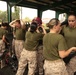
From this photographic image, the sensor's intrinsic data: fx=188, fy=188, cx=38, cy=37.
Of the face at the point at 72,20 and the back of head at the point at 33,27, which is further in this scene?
the back of head at the point at 33,27

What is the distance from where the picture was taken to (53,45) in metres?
2.79

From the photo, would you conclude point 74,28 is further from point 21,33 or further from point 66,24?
point 21,33

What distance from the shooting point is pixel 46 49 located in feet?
9.53

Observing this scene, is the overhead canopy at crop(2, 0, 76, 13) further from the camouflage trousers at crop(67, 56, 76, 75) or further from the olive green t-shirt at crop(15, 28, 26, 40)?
the camouflage trousers at crop(67, 56, 76, 75)

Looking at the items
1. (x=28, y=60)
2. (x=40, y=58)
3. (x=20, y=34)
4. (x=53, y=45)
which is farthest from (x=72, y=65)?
(x=20, y=34)

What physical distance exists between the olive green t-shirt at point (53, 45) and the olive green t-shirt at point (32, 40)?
110 cm

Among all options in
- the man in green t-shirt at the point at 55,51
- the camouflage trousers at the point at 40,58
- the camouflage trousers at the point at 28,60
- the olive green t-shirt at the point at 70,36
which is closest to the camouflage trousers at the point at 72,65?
the olive green t-shirt at the point at 70,36

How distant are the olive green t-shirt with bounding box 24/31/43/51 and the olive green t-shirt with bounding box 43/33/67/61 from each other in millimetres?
1105

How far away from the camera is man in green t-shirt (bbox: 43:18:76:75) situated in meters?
2.75

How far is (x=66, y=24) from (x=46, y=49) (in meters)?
0.92

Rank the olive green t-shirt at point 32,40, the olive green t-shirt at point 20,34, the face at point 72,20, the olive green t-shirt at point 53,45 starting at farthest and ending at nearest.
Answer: the olive green t-shirt at point 20,34, the olive green t-shirt at point 32,40, the face at point 72,20, the olive green t-shirt at point 53,45

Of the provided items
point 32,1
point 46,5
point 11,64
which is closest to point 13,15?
point 32,1

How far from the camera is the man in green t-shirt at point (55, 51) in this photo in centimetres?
275

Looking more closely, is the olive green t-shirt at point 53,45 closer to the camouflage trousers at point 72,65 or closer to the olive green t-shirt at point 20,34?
the camouflage trousers at point 72,65
